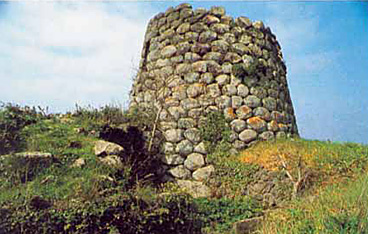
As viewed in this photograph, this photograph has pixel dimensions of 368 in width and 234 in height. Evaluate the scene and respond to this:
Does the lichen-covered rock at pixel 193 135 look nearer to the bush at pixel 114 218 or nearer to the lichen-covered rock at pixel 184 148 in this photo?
the lichen-covered rock at pixel 184 148

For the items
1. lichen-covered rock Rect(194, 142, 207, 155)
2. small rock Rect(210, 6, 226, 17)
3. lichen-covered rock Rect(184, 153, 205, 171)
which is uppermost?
small rock Rect(210, 6, 226, 17)

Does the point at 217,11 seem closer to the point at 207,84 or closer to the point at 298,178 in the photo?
the point at 207,84

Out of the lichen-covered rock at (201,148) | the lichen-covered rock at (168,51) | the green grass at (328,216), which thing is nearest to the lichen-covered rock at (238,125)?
the lichen-covered rock at (201,148)

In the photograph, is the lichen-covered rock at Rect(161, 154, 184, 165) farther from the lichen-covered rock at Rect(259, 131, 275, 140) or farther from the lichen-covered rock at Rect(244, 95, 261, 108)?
the lichen-covered rock at Rect(244, 95, 261, 108)

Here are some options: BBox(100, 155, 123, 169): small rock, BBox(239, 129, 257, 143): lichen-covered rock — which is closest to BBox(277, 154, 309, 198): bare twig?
BBox(239, 129, 257, 143): lichen-covered rock

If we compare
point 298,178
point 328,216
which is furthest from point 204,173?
point 328,216

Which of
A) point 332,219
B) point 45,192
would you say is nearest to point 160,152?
point 45,192

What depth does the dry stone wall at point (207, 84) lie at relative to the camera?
9.17m

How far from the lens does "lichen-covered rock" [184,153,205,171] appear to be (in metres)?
8.91

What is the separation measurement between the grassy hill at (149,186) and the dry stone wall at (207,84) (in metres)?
0.53

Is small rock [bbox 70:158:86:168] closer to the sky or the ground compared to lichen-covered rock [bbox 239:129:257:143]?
closer to the ground

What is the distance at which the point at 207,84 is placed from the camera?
31.1 feet

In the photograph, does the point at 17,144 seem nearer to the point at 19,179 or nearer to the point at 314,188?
the point at 19,179

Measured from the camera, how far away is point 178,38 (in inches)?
393
